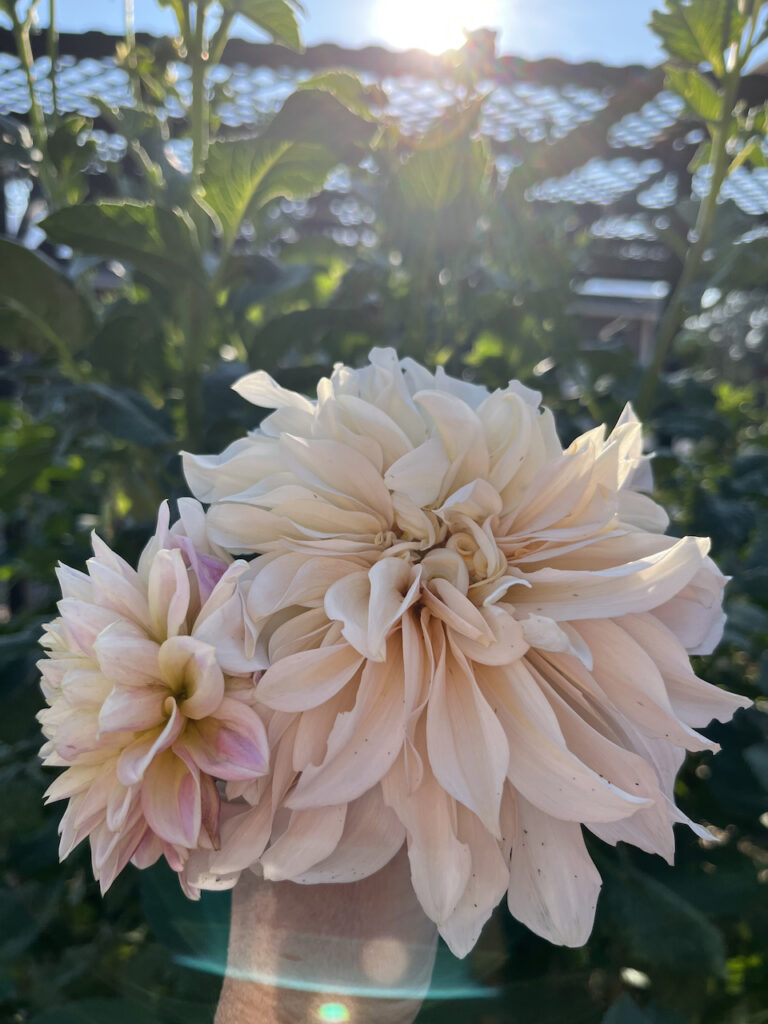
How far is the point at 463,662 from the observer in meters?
0.28

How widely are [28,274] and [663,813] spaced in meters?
0.54

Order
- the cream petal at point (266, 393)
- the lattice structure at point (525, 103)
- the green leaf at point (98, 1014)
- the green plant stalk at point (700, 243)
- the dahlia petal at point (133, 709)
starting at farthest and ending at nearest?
the lattice structure at point (525, 103)
the green plant stalk at point (700, 243)
the green leaf at point (98, 1014)
the cream petal at point (266, 393)
the dahlia petal at point (133, 709)

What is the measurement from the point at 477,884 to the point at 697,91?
1.92ft

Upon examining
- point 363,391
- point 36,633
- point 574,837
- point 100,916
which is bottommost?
point 100,916

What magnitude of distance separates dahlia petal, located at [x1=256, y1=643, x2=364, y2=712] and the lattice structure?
660 millimetres

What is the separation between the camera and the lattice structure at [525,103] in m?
0.93

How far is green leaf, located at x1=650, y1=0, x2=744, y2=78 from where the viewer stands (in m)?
0.57

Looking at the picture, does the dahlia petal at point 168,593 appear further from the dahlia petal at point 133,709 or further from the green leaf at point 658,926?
the green leaf at point 658,926

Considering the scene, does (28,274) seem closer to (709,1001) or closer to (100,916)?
(100,916)

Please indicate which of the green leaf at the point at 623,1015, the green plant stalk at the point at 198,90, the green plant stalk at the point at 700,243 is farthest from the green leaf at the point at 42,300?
the green leaf at the point at 623,1015

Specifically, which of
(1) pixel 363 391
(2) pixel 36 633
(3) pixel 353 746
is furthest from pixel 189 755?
(2) pixel 36 633

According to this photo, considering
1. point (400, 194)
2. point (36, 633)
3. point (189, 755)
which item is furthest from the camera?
point (400, 194)

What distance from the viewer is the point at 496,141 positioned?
4.00ft

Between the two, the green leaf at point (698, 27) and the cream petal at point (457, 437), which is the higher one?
the green leaf at point (698, 27)
